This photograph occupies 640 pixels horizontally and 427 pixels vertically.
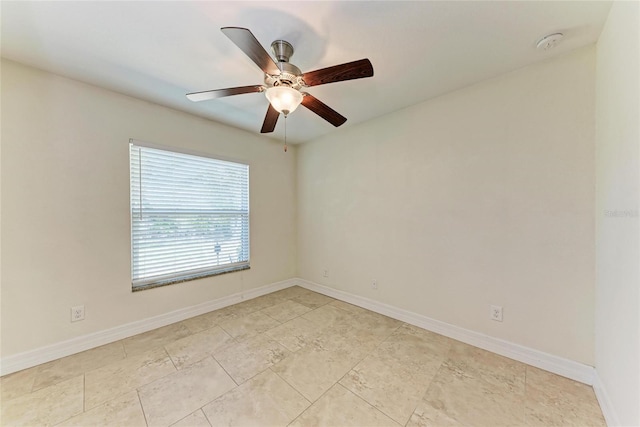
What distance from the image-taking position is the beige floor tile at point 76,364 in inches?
67.6

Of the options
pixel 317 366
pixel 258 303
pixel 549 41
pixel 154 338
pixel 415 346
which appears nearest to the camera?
pixel 549 41

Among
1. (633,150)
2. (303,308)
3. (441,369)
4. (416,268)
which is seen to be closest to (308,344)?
(303,308)

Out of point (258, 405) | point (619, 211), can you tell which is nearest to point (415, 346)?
point (258, 405)

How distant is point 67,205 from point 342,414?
9.04 ft

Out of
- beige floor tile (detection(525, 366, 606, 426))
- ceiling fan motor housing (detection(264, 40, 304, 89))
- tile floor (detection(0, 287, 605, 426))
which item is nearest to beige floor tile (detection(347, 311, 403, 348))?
tile floor (detection(0, 287, 605, 426))

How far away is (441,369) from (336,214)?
209 centimetres

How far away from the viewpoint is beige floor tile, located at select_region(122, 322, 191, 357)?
2104mm

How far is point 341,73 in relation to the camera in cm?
140

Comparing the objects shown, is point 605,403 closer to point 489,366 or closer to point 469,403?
point 489,366

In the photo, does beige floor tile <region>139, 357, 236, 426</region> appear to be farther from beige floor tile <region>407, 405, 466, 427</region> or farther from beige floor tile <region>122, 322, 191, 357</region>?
beige floor tile <region>407, 405, 466, 427</region>

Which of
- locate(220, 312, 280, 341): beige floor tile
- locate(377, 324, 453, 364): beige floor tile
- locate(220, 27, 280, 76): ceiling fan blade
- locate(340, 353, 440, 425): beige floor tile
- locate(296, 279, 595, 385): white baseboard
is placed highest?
locate(220, 27, 280, 76): ceiling fan blade

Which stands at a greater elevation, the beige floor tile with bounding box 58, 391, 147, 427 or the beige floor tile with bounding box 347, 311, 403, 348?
the beige floor tile with bounding box 58, 391, 147, 427

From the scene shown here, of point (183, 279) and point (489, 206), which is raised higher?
point (489, 206)

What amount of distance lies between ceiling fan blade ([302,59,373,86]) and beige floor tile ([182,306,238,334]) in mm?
2572
